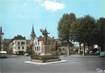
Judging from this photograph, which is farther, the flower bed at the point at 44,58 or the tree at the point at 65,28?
the flower bed at the point at 44,58

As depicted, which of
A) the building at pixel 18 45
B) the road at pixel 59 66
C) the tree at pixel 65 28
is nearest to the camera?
the road at pixel 59 66

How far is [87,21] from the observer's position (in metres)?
10.6

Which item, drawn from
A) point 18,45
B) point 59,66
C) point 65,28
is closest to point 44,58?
point 59,66

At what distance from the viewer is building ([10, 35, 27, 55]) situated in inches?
430

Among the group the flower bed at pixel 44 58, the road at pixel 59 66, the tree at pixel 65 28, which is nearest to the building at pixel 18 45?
the road at pixel 59 66

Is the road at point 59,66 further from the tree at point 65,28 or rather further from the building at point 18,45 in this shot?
the tree at point 65,28

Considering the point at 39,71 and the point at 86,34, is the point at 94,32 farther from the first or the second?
the point at 39,71

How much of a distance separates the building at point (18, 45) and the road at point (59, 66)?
15.9 inches

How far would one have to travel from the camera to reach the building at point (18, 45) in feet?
35.8

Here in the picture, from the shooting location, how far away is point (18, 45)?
11.4 m

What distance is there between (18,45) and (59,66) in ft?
5.95

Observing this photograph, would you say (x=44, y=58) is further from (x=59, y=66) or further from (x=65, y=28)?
(x=65, y=28)

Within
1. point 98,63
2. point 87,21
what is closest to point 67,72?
point 98,63

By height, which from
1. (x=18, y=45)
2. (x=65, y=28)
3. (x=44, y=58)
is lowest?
(x=44, y=58)
